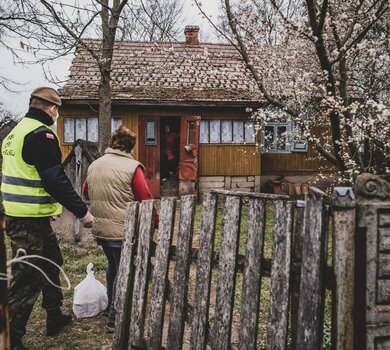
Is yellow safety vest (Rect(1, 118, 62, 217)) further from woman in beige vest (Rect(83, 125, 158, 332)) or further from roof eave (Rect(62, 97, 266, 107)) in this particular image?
roof eave (Rect(62, 97, 266, 107))

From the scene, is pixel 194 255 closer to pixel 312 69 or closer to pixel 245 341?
pixel 245 341

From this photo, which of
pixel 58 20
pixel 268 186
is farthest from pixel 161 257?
pixel 268 186

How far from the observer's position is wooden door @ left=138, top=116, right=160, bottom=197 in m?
14.9

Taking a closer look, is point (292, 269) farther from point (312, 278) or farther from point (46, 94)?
point (46, 94)

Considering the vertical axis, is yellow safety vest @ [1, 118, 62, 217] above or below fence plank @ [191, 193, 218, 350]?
above

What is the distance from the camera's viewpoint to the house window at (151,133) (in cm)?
1510

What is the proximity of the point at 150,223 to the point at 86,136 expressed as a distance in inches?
469

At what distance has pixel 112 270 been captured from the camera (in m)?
4.54

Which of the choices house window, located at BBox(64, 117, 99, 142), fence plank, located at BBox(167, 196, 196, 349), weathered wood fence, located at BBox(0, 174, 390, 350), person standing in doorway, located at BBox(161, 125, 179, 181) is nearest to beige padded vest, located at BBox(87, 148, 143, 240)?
weathered wood fence, located at BBox(0, 174, 390, 350)

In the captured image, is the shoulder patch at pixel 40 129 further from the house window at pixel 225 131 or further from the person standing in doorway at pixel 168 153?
the person standing in doorway at pixel 168 153

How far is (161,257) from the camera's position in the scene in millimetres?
3336

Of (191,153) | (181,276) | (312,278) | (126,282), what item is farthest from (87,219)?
(191,153)

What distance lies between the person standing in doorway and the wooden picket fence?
13372 mm

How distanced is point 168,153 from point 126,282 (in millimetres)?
13440
